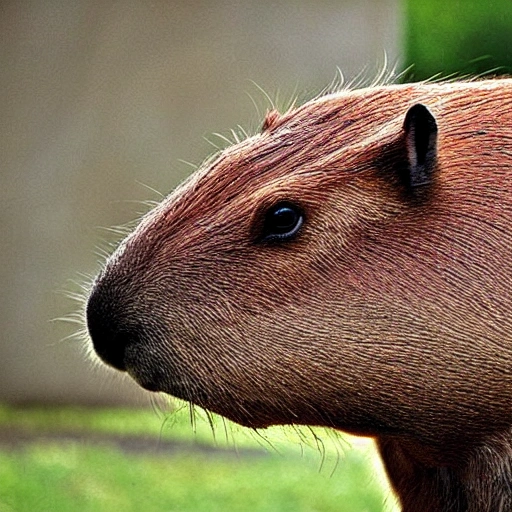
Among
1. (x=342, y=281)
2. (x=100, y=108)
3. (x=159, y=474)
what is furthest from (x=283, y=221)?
(x=100, y=108)

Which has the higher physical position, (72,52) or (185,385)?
(185,385)

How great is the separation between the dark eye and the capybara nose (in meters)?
0.20

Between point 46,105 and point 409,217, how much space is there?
5.50 meters

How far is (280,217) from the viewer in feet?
4.09

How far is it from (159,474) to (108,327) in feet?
12.1

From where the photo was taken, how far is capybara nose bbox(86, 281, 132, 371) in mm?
1281

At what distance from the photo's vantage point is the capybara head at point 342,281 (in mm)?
1195

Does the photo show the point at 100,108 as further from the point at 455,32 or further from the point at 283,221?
the point at 283,221

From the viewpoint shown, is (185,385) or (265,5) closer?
(185,385)

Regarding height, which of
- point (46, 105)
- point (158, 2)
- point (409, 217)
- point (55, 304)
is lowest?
point (55, 304)

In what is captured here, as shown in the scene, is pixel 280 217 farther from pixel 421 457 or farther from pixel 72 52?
pixel 72 52

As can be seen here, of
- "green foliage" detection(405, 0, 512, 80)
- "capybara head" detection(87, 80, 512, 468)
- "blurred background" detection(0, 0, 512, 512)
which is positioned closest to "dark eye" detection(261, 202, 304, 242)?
"capybara head" detection(87, 80, 512, 468)

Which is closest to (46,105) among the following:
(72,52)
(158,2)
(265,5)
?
(72,52)

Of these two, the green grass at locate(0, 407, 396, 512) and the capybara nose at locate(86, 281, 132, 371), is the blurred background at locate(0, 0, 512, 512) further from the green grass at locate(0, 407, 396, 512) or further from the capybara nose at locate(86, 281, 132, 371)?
the capybara nose at locate(86, 281, 132, 371)
